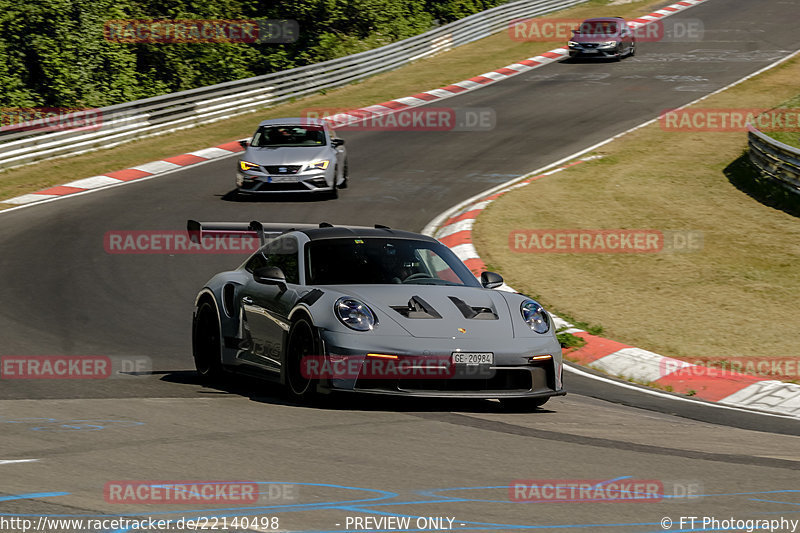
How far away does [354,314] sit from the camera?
26.4 feet

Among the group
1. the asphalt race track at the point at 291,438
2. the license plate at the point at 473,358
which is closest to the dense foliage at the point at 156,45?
the asphalt race track at the point at 291,438

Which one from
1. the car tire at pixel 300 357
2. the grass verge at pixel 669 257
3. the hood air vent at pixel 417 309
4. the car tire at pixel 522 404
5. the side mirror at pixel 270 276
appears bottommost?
the grass verge at pixel 669 257

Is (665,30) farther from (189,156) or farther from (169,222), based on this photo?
(169,222)

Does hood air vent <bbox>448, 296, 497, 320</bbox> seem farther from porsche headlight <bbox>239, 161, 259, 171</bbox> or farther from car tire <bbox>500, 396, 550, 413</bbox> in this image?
porsche headlight <bbox>239, 161, 259, 171</bbox>

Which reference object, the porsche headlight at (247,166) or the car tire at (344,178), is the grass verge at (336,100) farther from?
the car tire at (344,178)

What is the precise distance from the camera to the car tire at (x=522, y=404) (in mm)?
8562

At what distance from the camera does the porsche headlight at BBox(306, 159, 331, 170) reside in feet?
65.5

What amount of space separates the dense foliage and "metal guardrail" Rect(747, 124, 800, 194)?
2072cm

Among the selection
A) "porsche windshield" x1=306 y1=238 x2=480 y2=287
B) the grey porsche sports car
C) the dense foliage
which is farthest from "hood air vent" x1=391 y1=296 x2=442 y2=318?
the dense foliage

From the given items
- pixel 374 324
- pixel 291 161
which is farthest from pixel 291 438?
pixel 291 161

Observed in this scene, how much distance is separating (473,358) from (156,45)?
3263 cm

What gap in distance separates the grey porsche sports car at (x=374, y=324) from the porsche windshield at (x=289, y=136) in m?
11.0

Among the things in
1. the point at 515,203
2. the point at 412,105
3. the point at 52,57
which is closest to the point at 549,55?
the point at 412,105

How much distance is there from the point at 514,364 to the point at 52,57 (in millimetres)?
28222
